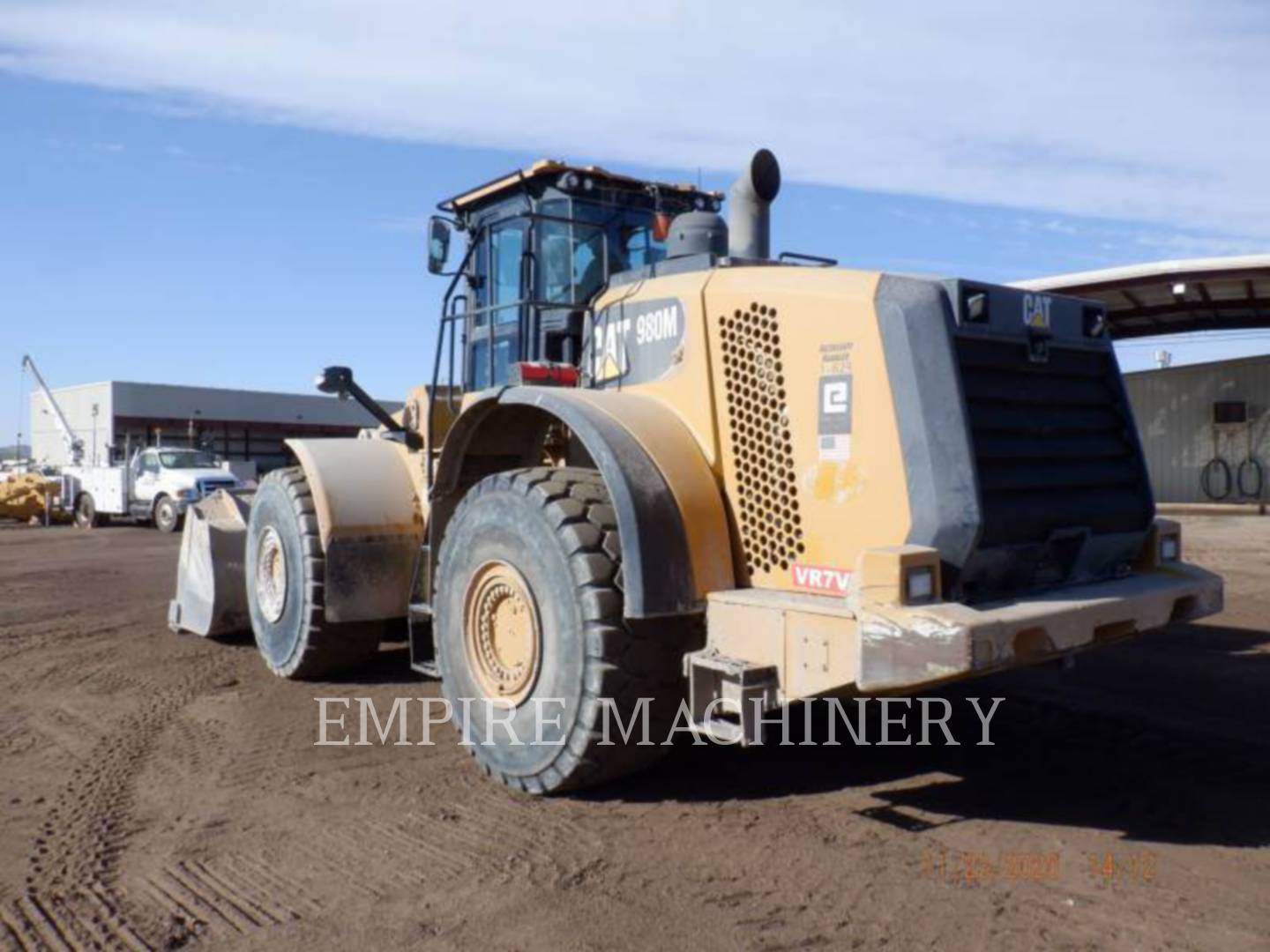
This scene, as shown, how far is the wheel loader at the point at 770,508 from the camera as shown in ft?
13.2

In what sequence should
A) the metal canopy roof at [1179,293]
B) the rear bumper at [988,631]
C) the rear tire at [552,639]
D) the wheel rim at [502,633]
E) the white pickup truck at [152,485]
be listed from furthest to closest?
1. the white pickup truck at [152,485]
2. the metal canopy roof at [1179,293]
3. the wheel rim at [502,633]
4. the rear tire at [552,639]
5. the rear bumper at [988,631]

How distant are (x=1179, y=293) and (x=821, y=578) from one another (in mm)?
15483

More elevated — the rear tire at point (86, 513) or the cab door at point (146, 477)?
the cab door at point (146, 477)

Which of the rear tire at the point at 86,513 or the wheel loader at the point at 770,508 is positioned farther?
the rear tire at the point at 86,513

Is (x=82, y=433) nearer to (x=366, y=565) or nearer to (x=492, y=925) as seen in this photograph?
(x=366, y=565)

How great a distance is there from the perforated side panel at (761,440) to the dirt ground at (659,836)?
112 centimetres

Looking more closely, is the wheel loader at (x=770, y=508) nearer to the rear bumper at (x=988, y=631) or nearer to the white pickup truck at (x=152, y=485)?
the rear bumper at (x=988, y=631)

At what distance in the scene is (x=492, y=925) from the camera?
140 inches

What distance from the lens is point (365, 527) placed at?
21.2ft

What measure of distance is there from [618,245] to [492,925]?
12.8ft

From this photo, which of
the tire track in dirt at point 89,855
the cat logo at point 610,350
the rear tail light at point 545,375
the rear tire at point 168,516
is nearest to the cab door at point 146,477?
the rear tire at point 168,516

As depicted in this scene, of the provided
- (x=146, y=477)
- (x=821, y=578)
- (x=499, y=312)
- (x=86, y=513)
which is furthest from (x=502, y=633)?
(x=86, y=513)

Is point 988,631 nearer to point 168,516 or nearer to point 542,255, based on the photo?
point 542,255

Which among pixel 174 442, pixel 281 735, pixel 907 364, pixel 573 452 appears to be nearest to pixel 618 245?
pixel 573 452
